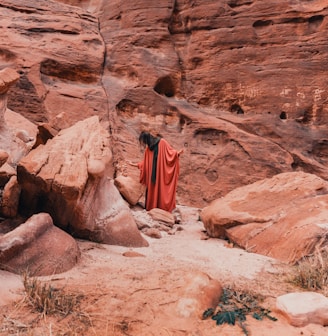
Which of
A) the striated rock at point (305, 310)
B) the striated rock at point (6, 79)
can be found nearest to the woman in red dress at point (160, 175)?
the striated rock at point (6, 79)

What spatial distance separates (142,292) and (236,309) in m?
0.74

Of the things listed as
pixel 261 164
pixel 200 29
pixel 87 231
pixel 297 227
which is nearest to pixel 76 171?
pixel 87 231

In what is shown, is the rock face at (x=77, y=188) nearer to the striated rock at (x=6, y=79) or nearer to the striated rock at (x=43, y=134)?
the striated rock at (x=43, y=134)

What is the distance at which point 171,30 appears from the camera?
455 inches

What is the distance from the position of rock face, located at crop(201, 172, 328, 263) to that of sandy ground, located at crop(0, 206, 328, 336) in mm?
405

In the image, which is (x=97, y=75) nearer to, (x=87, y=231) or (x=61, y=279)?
(x=87, y=231)

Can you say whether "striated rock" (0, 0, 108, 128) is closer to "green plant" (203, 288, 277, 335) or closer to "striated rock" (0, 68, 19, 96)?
"striated rock" (0, 68, 19, 96)

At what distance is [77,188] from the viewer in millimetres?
4172

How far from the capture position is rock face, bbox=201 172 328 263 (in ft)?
15.5

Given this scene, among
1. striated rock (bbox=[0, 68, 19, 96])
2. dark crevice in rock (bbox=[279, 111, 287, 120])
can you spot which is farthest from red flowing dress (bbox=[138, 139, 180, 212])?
dark crevice in rock (bbox=[279, 111, 287, 120])

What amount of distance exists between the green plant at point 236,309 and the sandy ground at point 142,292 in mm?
51

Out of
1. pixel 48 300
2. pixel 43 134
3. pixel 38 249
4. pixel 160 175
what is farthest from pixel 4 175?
pixel 160 175

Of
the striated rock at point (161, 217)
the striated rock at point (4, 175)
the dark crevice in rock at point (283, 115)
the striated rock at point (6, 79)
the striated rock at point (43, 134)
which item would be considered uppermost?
the striated rock at point (6, 79)

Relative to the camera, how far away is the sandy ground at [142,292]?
2.51 metres
